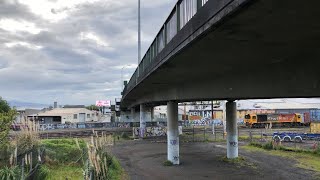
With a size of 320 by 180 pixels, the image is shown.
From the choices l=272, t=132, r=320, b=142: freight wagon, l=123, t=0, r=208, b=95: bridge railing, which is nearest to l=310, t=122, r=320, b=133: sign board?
l=272, t=132, r=320, b=142: freight wagon

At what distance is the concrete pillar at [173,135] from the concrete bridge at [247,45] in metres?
13.2

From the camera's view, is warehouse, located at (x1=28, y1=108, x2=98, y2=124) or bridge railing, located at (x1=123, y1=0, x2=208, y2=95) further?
warehouse, located at (x1=28, y1=108, x2=98, y2=124)

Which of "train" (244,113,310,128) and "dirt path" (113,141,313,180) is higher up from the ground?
"train" (244,113,310,128)

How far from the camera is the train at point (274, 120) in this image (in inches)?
4023

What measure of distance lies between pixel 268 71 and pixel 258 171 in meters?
16.9

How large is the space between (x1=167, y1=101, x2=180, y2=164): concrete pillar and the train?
66928 mm

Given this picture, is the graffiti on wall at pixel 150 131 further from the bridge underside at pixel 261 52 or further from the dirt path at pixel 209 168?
the bridge underside at pixel 261 52

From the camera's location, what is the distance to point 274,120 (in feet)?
339

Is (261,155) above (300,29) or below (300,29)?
below

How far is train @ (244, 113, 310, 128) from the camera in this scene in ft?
335

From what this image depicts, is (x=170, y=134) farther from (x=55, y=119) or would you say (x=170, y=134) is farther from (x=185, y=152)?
(x=55, y=119)

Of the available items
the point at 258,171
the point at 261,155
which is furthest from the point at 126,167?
the point at 261,155

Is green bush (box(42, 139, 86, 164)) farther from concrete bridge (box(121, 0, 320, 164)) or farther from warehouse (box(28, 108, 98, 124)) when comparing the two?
warehouse (box(28, 108, 98, 124))

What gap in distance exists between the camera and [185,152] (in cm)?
4772
